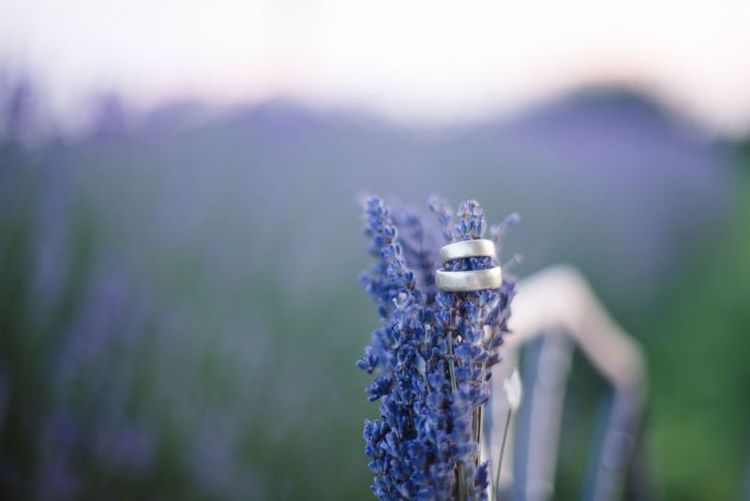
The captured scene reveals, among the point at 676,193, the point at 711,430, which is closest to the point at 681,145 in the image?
the point at 676,193

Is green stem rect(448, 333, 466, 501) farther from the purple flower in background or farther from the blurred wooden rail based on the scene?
the blurred wooden rail

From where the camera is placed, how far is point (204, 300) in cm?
202

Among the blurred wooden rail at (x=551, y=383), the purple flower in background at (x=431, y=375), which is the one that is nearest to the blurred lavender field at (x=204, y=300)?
the blurred wooden rail at (x=551, y=383)

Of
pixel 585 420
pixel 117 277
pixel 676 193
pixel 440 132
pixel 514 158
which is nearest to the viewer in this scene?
pixel 117 277

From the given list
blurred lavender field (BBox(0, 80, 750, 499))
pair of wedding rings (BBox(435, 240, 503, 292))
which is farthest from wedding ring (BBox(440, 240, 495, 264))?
blurred lavender field (BBox(0, 80, 750, 499))

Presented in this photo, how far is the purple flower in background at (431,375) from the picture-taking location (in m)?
0.63

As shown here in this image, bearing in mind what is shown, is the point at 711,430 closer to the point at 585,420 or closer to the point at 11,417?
the point at 585,420

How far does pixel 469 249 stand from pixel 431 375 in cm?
12

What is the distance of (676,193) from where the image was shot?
6117mm

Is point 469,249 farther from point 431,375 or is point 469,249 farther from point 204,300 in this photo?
point 204,300

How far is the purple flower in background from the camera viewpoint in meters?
0.63

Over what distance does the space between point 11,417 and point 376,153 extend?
2101 millimetres

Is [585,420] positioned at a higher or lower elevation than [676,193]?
lower

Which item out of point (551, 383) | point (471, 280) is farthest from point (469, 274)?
point (551, 383)
